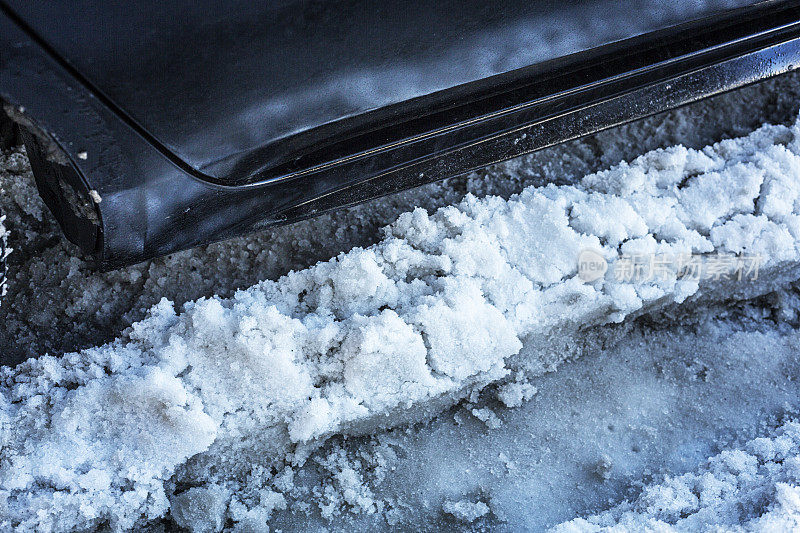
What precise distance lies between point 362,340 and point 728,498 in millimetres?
848

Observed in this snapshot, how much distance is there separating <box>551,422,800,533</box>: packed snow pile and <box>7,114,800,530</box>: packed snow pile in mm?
344

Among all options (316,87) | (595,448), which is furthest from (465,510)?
(316,87)

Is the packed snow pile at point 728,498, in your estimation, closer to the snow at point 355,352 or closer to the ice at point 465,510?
the snow at point 355,352

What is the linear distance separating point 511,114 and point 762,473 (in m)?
0.97

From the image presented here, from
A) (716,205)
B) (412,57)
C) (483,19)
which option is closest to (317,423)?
(412,57)

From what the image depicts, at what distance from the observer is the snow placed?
1.60m

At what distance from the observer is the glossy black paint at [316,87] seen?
4.09 feet

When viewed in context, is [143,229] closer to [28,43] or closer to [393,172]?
[28,43]

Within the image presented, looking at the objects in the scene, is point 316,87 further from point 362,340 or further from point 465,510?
point 465,510

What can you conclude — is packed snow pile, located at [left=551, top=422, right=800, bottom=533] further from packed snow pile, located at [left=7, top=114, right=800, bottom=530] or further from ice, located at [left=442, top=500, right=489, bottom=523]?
packed snow pile, located at [left=7, top=114, right=800, bottom=530]

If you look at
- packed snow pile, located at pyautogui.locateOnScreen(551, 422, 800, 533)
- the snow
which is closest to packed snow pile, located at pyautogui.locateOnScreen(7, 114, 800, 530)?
the snow

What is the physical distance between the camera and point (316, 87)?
4.69ft

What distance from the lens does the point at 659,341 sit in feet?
6.59

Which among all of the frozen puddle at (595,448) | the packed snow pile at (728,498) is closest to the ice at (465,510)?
the frozen puddle at (595,448)
